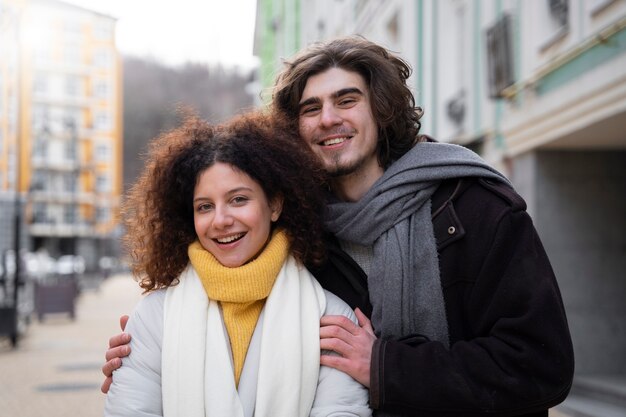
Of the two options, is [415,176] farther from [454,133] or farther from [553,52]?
[454,133]

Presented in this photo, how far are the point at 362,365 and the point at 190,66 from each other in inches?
2694

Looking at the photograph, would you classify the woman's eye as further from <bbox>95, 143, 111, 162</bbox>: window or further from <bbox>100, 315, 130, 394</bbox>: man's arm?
<bbox>95, 143, 111, 162</bbox>: window

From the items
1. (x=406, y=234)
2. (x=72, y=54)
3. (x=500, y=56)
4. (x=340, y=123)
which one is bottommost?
(x=406, y=234)

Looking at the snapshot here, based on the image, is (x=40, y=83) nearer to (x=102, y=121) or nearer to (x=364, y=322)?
(x=102, y=121)

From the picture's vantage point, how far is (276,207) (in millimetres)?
2998

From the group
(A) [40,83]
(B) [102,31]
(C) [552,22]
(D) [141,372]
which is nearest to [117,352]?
(D) [141,372]

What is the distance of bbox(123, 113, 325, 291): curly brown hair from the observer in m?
2.91

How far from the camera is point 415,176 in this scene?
9.56 ft

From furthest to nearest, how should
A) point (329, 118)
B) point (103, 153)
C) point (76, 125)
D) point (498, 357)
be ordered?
point (103, 153)
point (76, 125)
point (329, 118)
point (498, 357)

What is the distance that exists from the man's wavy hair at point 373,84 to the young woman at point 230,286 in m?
0.23

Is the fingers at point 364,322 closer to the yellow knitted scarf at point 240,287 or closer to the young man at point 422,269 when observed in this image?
the young man at point 422,269

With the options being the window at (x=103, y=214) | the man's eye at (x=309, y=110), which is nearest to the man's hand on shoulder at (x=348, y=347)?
the man's eye at (x=309, y=110)

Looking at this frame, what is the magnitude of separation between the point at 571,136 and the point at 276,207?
5716 mm

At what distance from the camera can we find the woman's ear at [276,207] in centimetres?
299
